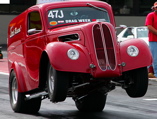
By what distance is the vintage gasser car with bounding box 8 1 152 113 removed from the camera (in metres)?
8.59

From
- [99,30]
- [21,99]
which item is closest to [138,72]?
[99,30]

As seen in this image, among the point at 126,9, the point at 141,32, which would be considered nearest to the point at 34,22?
the point at 141,32

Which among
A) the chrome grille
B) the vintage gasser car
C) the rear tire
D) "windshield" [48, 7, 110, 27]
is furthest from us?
the rear tire

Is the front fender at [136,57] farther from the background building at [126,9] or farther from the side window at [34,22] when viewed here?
the background building at [126,9]

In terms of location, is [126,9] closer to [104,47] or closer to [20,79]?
[20,79]

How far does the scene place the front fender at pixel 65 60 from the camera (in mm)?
8500

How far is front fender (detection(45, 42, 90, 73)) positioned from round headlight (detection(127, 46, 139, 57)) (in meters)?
0.69

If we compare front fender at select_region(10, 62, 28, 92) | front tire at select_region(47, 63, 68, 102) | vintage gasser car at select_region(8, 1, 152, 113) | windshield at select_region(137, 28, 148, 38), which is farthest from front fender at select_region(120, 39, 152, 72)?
windshield at select_region(137, 28, 148, 38)

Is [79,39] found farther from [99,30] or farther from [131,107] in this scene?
[131,107]

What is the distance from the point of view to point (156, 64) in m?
16.1

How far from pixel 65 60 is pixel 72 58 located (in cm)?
11

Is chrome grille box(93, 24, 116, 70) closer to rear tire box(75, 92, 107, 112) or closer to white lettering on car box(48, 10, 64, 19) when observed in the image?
white lettering on car box(48, 10, 64, 19)

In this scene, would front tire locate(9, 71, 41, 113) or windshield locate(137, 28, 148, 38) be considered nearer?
front tire locate(9, 71, 41, 113)

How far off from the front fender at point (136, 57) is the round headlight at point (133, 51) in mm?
42
